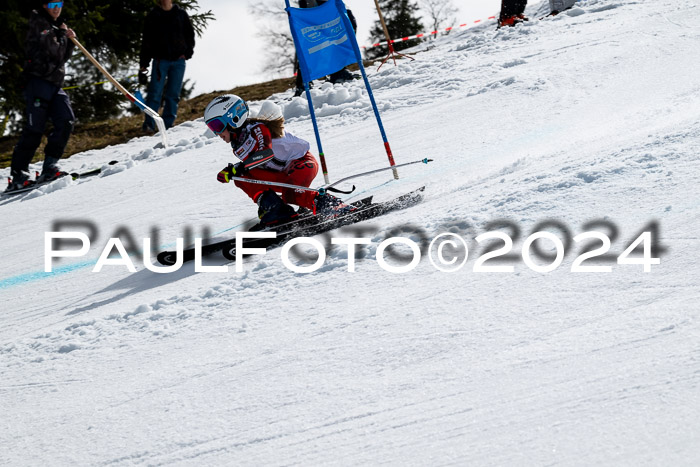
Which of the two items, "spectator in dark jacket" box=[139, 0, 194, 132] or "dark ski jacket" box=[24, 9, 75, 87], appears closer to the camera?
"dark ski jacket" box=[24, 9, 75, 87]

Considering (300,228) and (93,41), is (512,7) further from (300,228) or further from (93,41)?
(300,228)

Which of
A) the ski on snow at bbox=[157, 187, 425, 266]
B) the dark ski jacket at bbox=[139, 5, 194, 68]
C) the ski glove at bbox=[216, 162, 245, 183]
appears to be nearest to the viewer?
the ski on snow at bbox=[157, 187, 425, 266]

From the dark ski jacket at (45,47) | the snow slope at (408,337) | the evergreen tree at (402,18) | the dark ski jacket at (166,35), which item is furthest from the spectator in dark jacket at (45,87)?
the evergreen tree at (402,18)

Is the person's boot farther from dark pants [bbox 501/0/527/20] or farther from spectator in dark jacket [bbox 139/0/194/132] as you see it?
dark pants [bbox 501/0/527/20]

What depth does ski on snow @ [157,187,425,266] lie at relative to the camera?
18.3 feet

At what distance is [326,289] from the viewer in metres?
4.47

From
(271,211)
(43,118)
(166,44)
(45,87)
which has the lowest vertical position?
(271,211)

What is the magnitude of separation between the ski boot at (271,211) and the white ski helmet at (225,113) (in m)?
0.63

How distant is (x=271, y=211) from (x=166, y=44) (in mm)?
5989

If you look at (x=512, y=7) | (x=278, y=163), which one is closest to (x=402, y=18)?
(x=512, y=7)

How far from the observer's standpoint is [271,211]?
6.06 metres

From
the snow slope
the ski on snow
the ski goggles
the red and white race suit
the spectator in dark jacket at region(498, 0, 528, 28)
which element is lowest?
the snow slope

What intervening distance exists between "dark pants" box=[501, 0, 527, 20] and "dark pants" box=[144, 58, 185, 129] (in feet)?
22.3

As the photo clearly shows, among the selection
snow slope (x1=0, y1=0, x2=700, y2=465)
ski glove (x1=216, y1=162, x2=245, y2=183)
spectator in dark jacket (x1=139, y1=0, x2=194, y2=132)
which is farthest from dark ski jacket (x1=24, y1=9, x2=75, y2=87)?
ski glove (x1=216, y1=162, x2=245, y2=183)
